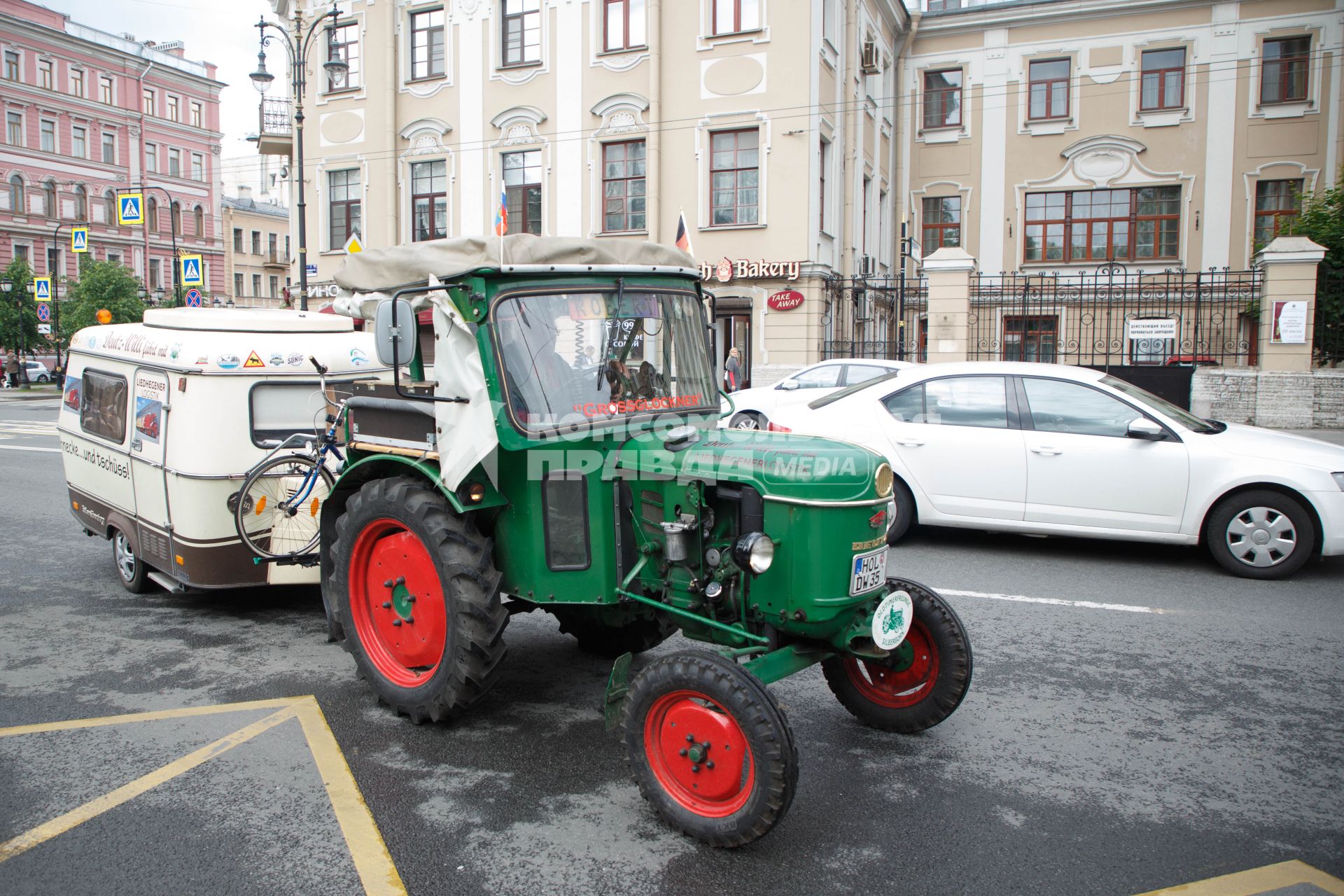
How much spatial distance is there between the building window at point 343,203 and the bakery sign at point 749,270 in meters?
10.8

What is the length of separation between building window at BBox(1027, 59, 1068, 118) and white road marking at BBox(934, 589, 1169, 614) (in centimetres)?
2636

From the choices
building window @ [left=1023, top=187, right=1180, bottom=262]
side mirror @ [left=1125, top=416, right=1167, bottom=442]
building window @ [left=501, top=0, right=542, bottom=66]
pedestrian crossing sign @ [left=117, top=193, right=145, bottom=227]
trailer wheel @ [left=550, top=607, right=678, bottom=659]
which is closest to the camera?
trailer wheel @ [left=550, top=607, right=678, bottom=659]

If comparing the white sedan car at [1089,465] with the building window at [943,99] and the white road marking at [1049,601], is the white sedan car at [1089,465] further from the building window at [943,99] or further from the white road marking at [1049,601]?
the building window at [943,99]

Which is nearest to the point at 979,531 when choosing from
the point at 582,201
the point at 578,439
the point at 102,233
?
the point at 578,439

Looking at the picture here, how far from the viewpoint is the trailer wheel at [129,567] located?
713cm

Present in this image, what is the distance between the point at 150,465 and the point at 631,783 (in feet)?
14.7

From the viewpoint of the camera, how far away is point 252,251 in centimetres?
7106

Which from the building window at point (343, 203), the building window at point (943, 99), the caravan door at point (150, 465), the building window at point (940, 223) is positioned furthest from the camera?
the building window at point (940, 223)

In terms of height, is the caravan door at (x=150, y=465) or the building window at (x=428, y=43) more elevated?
the building window at (x=428, y=43)

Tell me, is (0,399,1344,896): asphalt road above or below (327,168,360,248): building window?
below

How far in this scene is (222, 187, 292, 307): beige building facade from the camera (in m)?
69.1

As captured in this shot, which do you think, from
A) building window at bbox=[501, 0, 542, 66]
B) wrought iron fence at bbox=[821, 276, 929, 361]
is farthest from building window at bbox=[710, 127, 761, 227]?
building window at bbox=[501, 0, 542, 66]

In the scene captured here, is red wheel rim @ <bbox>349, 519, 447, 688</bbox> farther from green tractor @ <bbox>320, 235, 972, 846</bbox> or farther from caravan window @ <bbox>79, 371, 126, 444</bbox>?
caravan window @ <bbox>79, 371, 126, 444</bbox>

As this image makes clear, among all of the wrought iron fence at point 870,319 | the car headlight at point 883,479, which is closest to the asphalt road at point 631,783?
the car headlight at point 883,479
